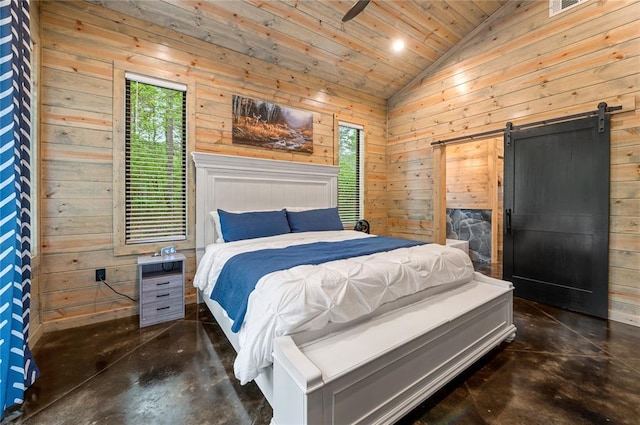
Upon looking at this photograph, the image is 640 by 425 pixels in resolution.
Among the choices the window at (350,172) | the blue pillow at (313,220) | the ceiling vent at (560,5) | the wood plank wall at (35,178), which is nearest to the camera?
the wood plank wall at (35,178)

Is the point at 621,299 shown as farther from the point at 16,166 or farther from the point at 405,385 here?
the point at 16,166

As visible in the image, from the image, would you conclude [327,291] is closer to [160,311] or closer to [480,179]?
[160,311]

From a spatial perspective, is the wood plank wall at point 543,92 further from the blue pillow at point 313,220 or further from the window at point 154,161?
the window at point 154,161

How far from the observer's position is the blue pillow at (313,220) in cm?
343

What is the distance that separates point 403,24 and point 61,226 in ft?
14.6

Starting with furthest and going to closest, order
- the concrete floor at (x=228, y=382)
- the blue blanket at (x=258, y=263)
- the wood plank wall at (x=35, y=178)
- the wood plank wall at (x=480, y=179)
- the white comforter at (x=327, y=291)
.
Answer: the wood plank wall at (x=480, y=179)
the wood plank wall at (x=35, y=178)
the blue blanket at (x=258, y=263)
the concrete floor at (x=228, y=382)
the white comforter at (x=327, y=291)

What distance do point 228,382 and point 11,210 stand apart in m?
1.61

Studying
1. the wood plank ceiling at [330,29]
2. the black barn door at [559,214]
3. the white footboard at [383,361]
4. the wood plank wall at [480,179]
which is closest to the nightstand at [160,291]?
the white footboard at [383,361]

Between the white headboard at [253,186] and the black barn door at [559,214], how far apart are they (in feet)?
8.03

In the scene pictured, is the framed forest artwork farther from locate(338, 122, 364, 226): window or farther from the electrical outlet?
the electrical outlet

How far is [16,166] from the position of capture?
61.0 inches

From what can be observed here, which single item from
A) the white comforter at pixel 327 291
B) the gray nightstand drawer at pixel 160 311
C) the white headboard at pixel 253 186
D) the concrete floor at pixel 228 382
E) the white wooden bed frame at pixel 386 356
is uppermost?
the white headboard at pixel 253 186

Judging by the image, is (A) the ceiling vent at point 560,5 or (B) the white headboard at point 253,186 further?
(B) the white headboard at point 253,186

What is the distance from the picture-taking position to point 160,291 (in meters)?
2.69
